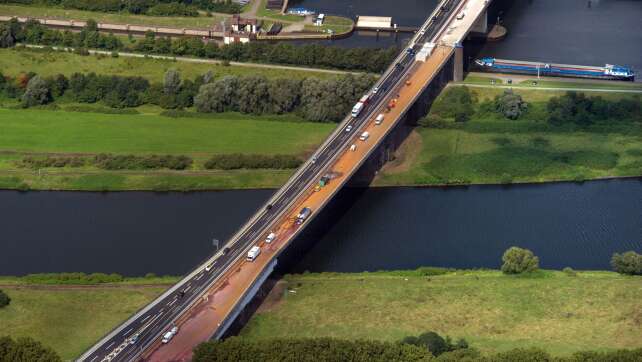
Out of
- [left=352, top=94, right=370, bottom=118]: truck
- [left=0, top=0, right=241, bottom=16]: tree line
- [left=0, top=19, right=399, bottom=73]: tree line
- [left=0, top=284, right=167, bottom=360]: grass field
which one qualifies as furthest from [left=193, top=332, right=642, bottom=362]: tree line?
[left=0, top=0, right=241, bottom=16]: tree line

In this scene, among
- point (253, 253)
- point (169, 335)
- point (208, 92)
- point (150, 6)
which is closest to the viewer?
point (169, 335)

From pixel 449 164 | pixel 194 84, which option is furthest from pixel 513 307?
pixel 194 84

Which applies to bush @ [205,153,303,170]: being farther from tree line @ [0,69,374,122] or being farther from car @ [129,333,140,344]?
car @ [129,333,140,344]

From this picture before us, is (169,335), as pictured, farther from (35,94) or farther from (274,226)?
(35,94)

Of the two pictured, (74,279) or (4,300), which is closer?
(4,300)

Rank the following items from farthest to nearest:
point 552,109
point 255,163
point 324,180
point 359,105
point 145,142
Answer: point 552,109 → point 145,142 → point 359,105 → point 255,163 → point 324,180

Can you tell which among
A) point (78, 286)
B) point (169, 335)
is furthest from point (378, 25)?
point (169, 335)

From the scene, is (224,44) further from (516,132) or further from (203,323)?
(203,323)
